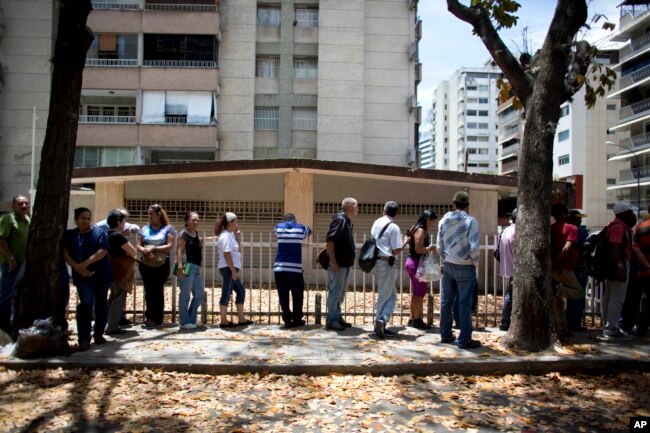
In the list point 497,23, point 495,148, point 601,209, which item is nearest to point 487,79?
point 495,148

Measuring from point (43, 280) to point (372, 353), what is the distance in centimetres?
368

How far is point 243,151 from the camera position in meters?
28.5

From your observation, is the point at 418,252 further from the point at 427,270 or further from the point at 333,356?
the point at 333,356

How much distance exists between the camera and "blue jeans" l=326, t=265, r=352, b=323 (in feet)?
23.3

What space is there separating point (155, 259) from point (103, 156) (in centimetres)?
2244

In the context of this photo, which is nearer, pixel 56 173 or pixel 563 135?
pixel 56 173

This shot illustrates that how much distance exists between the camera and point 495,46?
6.68 m

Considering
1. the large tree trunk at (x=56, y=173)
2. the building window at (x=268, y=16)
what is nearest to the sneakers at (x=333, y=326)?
the large tree trunk at (x=56, y=173)

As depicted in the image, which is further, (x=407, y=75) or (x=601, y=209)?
(x=601, y=209)

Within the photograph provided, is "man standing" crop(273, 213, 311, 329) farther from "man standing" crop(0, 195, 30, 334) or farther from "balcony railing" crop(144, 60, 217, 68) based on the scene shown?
"balcony railing" crop(144, 60, 217, 68)

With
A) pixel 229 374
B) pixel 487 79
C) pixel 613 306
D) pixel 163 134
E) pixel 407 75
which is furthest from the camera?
pixel 487 79

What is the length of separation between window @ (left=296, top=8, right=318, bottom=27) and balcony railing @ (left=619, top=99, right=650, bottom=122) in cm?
2819

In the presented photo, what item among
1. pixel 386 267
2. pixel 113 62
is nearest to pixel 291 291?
pixel 386 267

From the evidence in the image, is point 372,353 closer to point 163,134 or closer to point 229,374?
point 229,374
